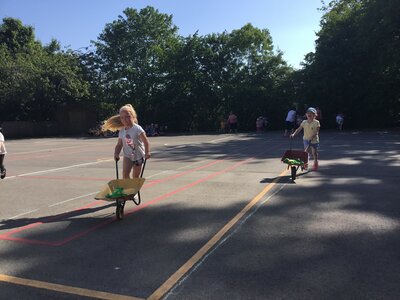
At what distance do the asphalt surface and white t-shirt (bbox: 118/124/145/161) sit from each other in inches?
36.4

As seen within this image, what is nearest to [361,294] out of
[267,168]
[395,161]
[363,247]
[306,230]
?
[363,247]

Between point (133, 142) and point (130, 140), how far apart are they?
0.06 meters

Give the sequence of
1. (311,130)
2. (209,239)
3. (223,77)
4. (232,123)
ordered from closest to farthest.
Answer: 1. (209,239)
2. (311,130)
3. (232,123)
4. (223,77)

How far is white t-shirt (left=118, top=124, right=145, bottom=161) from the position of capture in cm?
709

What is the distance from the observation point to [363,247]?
497cm

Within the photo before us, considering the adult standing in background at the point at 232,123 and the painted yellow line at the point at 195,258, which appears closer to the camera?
the painted yellow line at the point at 195,258

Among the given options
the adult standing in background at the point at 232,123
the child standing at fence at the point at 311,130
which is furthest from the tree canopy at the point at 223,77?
the child standing at fence at the point at 311,130

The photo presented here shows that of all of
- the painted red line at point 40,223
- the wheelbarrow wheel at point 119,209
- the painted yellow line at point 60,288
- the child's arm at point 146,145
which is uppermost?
the child's arm at point 146,145

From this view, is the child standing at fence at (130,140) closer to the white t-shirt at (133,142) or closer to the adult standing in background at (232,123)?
the white t-shirt at (133,142)

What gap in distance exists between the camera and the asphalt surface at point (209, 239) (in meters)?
4.02

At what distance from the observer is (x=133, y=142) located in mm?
7125

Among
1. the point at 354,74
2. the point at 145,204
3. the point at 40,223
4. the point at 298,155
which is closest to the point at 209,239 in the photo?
the point at 145,204

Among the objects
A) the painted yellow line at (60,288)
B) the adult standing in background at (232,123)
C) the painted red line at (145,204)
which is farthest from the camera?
the adult standing in background at (232,123)

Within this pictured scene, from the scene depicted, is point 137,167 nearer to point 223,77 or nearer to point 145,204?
point 145,204
